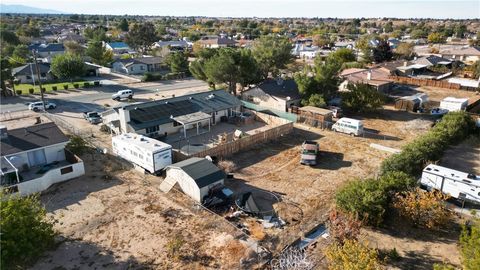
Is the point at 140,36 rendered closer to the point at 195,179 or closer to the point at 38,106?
the point at 38,106

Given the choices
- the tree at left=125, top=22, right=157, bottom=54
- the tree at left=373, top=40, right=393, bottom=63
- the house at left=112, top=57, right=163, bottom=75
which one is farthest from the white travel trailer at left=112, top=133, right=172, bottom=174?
the tree at left=125, top=22, right=157, bottom=54

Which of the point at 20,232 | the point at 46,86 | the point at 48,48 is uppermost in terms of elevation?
the point at 48,48

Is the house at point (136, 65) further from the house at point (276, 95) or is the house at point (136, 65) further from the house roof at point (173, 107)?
the house roof at point (173, 107)

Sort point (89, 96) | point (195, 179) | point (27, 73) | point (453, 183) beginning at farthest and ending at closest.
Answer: point (27, 73), point (89, 96), point (453, 183), point (195, 179)

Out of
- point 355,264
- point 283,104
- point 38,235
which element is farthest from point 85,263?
point 283,104

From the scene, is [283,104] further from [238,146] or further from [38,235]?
[38,235]

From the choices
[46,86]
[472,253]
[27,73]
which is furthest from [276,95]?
[27,73]
